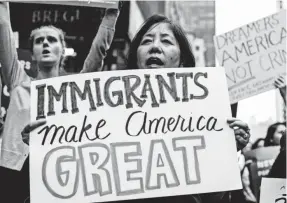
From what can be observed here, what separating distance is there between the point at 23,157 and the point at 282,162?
115cm

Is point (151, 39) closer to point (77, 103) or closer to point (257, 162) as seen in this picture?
point (77, 103)

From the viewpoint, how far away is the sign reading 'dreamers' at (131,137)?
2.05m

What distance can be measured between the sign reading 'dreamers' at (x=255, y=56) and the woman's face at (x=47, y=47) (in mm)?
1143

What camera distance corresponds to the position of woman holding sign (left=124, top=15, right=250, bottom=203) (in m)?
2.19

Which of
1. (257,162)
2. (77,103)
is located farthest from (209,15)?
(77,103)

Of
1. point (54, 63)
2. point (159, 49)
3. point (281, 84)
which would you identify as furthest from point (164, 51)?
point (281, 84)

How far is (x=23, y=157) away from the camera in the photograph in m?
2.38

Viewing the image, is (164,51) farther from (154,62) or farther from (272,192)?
(272,192)

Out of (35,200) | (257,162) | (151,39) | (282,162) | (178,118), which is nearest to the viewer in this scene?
(35,200)

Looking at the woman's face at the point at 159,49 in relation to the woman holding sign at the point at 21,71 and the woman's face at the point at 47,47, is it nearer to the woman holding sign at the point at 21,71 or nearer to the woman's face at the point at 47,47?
the woman holding sign at the point at 21,71

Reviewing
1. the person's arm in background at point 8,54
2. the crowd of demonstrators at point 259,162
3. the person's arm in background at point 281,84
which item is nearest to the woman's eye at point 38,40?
the person's arm in background at point 8,54

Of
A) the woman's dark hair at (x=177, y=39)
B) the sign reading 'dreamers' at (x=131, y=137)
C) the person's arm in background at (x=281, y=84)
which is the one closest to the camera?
the sign reading 'dreamers' at (x=131, y=137)

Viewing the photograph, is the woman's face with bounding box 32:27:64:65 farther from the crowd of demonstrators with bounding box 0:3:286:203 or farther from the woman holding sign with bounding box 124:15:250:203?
the woman holding sign with bounding box 124:15:250:203

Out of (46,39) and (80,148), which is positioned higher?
(46,39)
